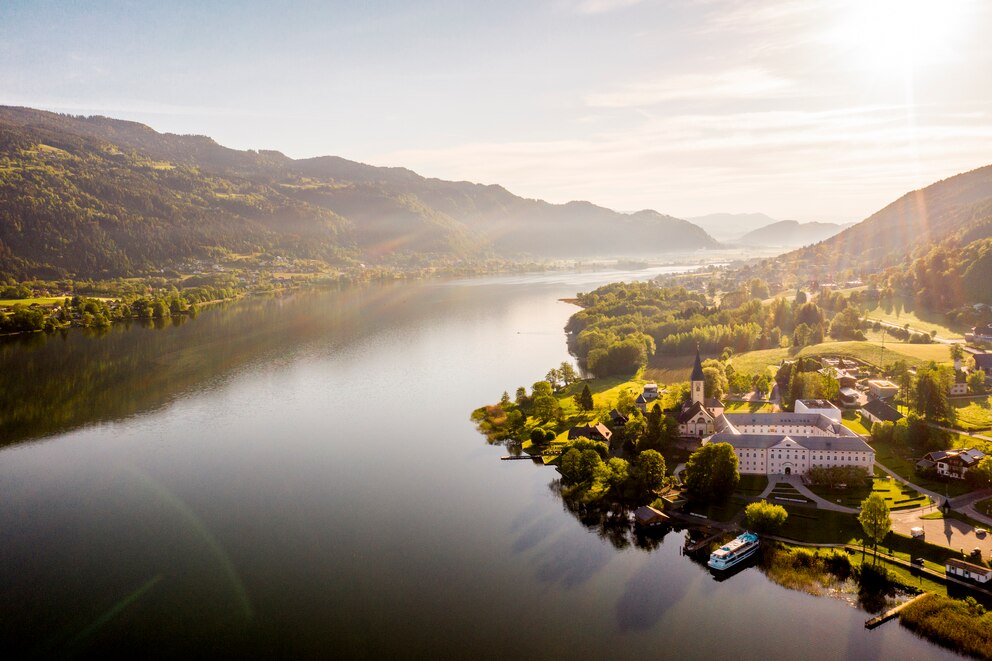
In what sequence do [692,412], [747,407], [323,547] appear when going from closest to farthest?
[323,547]
[692,412]
[747,407]

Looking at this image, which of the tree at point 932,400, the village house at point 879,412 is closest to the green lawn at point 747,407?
the village house at point 879,412

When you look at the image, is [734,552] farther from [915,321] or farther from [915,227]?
[915,227]

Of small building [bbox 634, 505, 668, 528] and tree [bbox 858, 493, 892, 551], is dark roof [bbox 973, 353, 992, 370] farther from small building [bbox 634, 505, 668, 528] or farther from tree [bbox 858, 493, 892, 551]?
small building [bbox 634, 505, 668, 528]

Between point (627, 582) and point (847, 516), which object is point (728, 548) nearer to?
point (627, 582)

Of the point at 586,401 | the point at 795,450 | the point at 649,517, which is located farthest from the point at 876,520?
the point at 586,401

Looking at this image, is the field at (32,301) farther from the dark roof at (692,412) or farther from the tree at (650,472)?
the tree at (650,472)
